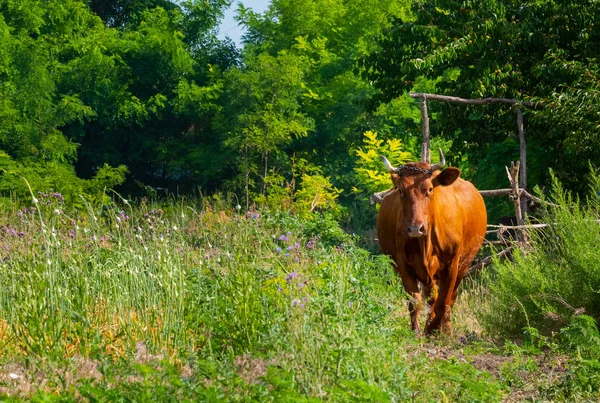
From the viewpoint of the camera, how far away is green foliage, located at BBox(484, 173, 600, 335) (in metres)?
10.2

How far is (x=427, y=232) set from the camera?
10.5 m

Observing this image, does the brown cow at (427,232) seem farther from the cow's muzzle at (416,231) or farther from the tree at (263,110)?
the tree at (263,110)

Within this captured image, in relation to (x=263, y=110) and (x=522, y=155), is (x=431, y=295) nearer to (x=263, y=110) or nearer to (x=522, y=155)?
(x=522, y=155)

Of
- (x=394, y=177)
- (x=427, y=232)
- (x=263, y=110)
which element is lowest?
(x=427, y=232)

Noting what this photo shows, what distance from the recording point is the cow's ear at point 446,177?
35.6ft

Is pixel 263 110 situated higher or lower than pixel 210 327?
higher

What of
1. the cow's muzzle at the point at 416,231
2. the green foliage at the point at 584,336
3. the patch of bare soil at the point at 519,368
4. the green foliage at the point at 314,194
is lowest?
the green foliage at the point at 314,194

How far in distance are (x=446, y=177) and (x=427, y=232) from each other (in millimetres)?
793

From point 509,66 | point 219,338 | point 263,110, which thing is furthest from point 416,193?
point 263,110

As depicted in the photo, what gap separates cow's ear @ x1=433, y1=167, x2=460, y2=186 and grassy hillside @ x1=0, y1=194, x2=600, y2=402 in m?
1.73

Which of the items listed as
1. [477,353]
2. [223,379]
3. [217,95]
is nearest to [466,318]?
[477,353]

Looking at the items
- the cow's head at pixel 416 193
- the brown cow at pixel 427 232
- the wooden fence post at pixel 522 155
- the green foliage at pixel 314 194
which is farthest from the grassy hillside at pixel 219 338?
the green foliage at pixel 314 194

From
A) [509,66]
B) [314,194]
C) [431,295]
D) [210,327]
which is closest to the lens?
[210,327]

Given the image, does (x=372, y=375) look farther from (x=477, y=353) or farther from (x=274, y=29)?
(x=274, y=29)
